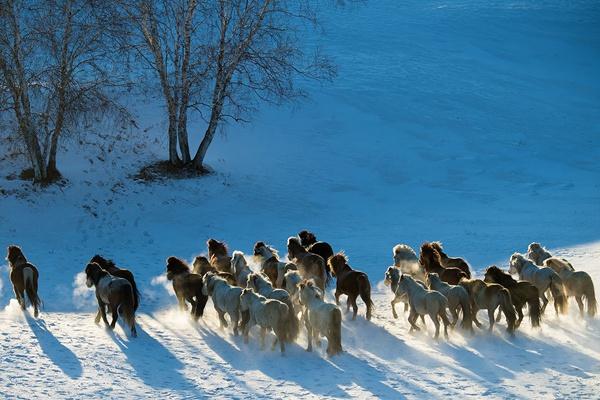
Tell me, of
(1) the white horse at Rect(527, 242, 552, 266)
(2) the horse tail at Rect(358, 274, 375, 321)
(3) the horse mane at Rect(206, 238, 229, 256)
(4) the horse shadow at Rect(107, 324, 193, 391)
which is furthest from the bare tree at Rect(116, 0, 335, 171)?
(4) the horse shadow at Rect(107, 324, 193, 391)

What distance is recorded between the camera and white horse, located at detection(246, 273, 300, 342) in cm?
1213

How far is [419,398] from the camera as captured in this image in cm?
1034

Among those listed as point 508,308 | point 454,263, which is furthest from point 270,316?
point 454,263

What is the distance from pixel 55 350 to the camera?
39.1 ft

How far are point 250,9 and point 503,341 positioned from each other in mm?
14803

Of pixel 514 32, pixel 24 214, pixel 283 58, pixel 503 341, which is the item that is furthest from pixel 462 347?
pixel 514 32

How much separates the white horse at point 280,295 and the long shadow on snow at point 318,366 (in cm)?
23

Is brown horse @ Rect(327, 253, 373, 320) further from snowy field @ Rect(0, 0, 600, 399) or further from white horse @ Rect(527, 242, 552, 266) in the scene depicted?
white horse @ Rect(527, 242, 552, 266)

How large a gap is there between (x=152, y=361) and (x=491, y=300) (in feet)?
16.7

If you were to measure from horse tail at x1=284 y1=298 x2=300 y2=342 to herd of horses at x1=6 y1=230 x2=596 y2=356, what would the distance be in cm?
1

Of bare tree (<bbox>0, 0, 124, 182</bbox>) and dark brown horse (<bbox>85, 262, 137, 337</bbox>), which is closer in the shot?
dark brown horse (<bbox>85, 262, 137, 337</bbox>)

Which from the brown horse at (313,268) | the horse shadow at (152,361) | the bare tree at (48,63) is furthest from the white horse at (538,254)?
the bare tree at (48,63)

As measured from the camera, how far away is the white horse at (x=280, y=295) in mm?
12133

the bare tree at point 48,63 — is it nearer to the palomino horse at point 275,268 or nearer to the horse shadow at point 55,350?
the palomino horse at point 275,268
